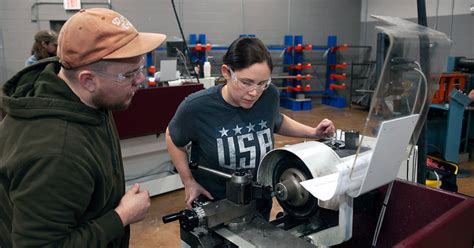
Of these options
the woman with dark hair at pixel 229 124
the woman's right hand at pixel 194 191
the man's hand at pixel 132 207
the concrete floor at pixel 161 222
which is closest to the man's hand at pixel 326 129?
the woman with dark hair at pixel 229 124

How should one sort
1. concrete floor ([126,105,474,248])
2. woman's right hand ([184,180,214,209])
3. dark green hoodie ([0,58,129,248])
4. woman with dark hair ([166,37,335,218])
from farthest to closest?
concrete floor ([126,105,474,248])
woman's right hand ([184,180,214,209])
woman with dark hair ([166,37,335,218])
dark green hoodie ([0,58,129,248])

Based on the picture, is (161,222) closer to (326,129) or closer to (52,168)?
(326,129)

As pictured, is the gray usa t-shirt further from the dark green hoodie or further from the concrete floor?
the concrete floor

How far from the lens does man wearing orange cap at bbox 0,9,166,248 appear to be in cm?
73

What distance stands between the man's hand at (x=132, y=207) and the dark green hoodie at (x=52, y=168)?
20 millimetres

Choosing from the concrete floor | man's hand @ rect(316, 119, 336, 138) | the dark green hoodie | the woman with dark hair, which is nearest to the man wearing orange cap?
the dark green hoodie

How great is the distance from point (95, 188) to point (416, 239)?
2.24 ft

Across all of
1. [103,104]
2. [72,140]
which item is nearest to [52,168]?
[72,140]

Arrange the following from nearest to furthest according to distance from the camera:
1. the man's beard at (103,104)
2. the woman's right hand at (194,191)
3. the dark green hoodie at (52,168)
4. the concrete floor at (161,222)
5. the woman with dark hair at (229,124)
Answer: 1. the dark green hoodie at (52,168)
2. the man's beard at (103,104)
3. the woman with dark hair at (229,124)
4. the woman's right hand at (194,191)
5. the concrete floor at (161,222)

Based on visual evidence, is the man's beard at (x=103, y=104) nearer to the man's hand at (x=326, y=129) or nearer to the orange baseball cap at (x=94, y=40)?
the orange baseball cap at (x=94, y=40)

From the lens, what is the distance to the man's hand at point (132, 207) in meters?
0.88

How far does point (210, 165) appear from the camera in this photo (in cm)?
127

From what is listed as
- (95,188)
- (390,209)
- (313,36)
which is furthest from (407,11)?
(95,188)

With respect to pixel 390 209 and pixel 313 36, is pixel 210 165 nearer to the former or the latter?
pixel 390 209
